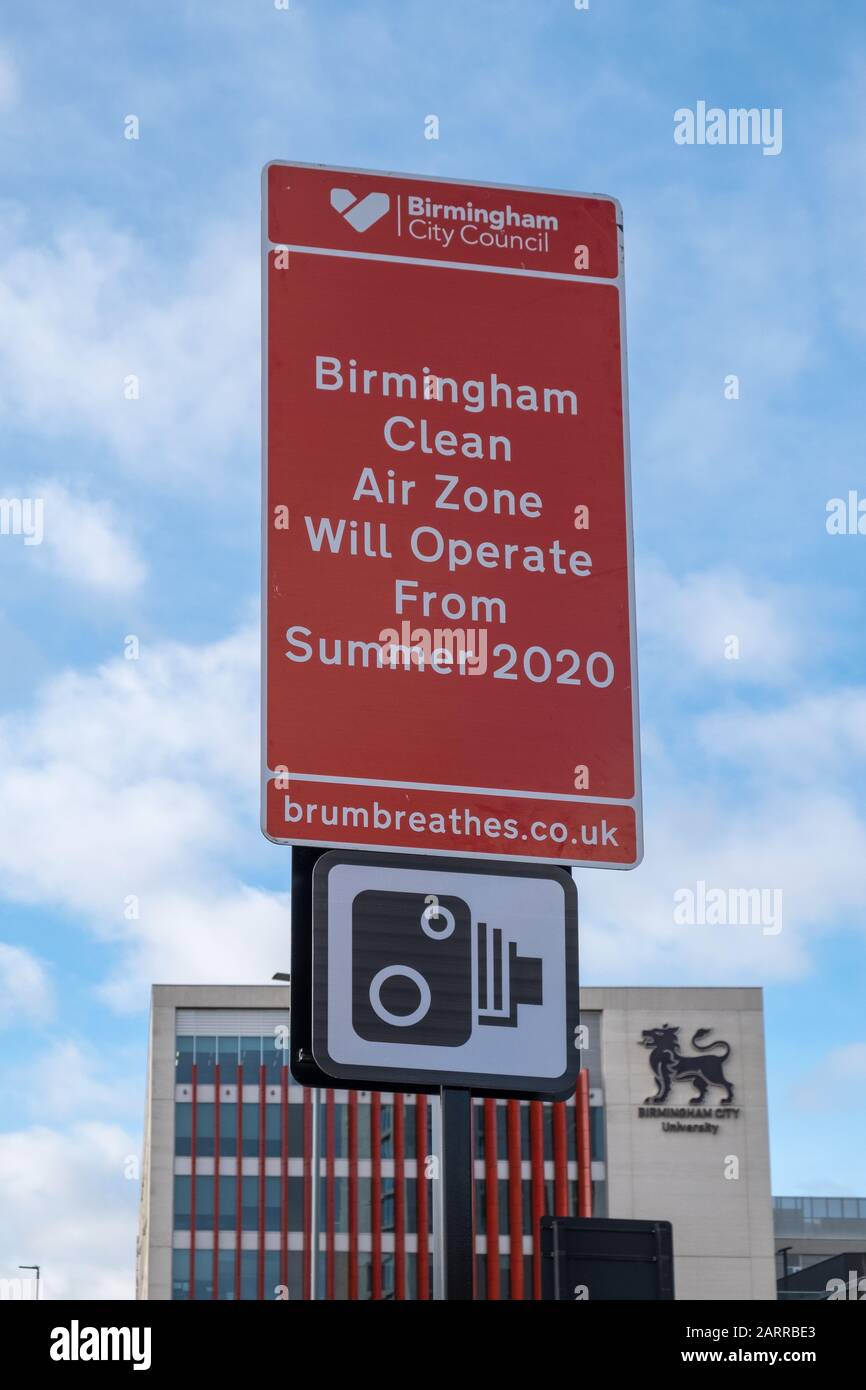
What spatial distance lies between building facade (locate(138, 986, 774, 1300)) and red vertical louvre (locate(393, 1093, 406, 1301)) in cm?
6

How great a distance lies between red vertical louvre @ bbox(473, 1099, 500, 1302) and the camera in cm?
8006

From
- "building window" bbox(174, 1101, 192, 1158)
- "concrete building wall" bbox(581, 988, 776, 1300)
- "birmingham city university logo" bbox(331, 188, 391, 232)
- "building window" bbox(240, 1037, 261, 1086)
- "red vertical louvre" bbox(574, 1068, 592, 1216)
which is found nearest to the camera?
"birmingham city university logo" bbox(331, 188, 391, 232)

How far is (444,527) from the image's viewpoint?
549 centimetres

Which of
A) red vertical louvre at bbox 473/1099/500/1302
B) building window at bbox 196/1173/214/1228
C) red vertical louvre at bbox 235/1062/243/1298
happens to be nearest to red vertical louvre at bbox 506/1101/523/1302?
red vertical louvre at bbox 473/1099/500/1302

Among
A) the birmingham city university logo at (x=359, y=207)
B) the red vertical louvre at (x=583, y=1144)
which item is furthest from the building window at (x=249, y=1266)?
the birmingham city university logo at (x=359, y=207)

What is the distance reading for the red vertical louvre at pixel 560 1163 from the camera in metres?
81.8

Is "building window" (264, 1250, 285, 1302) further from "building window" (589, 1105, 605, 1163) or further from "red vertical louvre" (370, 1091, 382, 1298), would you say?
"building window" (589, 1105, 605, 1163)

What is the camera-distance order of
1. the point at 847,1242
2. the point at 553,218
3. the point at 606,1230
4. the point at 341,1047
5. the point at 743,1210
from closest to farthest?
1. the point at 341,1047
2. the point at 553,218
3. the point at 606,1230
4. the point at 743,1210
5. the point at 847,1242

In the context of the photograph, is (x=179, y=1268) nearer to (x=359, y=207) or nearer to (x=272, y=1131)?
(x=272, y=1131)

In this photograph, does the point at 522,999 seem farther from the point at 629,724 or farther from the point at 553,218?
the point at 553,218

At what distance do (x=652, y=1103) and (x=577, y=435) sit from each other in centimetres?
8052

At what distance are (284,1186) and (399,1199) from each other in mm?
4830
